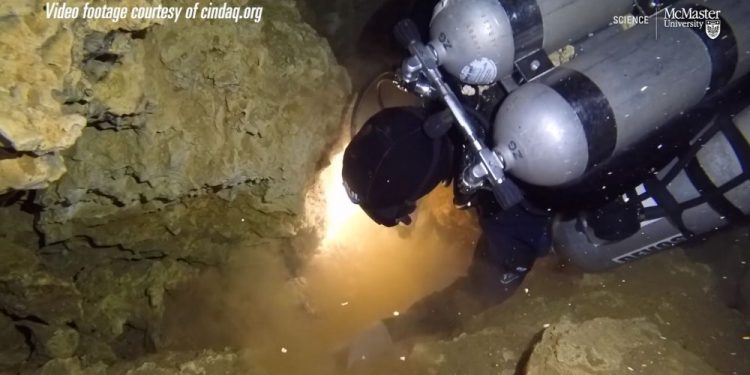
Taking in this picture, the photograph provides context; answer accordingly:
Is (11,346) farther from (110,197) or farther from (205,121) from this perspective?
(205,121)

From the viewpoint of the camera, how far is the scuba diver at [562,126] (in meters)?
2.63

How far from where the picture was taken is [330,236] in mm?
4633

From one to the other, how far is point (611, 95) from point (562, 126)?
1.11ft

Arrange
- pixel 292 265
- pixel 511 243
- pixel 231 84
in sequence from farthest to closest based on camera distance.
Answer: pixel 292 265, pixel 511 243, pixel 231 84

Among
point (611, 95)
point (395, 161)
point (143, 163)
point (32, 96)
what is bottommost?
point (611, 95)

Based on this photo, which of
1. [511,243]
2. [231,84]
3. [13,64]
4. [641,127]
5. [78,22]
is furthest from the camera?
[511,243]

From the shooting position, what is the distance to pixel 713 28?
285 cm

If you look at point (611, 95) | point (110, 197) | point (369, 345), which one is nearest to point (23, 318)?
point (110, 197)

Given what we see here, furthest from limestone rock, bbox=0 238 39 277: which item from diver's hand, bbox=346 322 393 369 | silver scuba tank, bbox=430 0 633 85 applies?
silver scuba tank, bbox=430 0 633 85

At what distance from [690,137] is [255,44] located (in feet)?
8.74

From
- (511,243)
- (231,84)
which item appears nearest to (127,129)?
(231,84)

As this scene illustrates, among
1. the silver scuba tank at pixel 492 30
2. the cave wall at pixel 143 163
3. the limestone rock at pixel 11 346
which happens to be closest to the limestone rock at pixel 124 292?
the cave wall at pixel 143 163

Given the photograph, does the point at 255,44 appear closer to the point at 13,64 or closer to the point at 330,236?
the point at 13,64

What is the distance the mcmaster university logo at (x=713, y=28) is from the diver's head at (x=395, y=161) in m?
1.50
